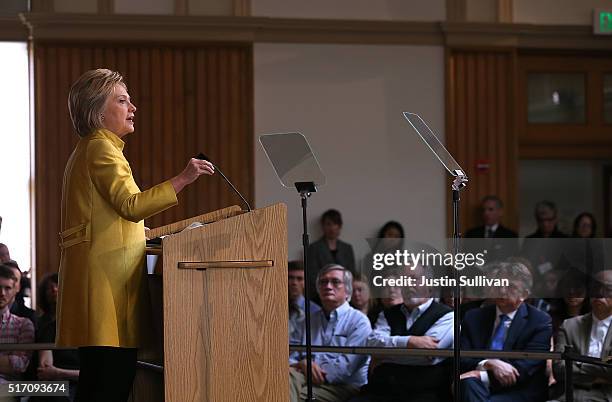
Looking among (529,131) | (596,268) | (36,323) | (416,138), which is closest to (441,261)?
(596,268)

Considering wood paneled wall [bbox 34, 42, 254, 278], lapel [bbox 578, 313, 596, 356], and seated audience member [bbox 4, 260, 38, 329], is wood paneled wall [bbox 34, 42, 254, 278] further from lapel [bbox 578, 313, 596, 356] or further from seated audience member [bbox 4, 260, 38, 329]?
lapel [bbox 578, 313, 596, 356]

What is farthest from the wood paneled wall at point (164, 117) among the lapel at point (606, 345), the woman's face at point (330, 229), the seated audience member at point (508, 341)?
the lapel at point (606, 345)

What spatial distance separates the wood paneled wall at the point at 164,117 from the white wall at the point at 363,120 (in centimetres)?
19

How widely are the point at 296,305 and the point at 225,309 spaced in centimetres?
250

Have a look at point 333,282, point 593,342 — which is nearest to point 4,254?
point 333,282

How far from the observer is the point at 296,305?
5824 mm

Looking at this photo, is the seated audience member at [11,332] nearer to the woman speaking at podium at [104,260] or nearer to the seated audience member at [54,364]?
the seated audience member at [54,364]

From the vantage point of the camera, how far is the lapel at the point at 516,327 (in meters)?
5.16

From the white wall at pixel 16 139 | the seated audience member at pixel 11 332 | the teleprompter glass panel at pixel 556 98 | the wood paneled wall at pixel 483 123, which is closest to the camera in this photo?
the seated audience member at pixel 11 332

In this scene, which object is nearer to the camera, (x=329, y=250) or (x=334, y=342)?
(x=334, y=342)

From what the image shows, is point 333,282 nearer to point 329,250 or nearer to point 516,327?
point 516,327

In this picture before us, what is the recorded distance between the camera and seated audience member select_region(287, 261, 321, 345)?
5.59 metres

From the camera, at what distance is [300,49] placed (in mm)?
8617

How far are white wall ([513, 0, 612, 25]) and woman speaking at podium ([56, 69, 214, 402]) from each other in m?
6.19
